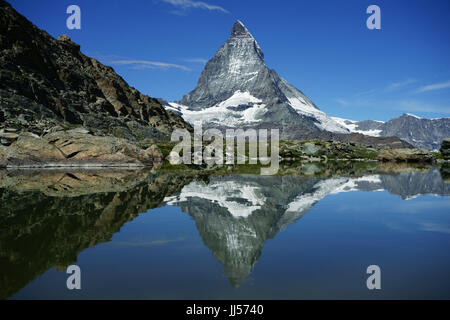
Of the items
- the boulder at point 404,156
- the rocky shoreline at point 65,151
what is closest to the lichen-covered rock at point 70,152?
the rocky shoreline at point 65,151

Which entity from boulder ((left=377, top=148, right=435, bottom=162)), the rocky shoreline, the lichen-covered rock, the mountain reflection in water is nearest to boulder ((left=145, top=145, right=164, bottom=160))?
Answer: the rocky shoreline

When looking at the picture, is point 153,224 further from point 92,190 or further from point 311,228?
point 92,190

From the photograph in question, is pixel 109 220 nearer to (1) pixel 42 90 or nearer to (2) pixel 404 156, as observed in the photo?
(1) pixel 42 90

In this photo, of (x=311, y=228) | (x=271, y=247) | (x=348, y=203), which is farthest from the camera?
(x=348, y=203)

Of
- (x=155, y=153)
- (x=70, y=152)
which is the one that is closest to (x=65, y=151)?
(x=70, y=152)

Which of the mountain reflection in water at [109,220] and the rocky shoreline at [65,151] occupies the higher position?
the rocky shoreline at [65,151]

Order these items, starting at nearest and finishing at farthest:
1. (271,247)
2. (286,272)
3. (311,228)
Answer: (286,272), (271,247), (311,228)

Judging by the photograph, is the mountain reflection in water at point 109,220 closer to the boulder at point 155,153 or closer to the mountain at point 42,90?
the boulder at point 155,153

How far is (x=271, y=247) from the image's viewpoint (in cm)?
1531

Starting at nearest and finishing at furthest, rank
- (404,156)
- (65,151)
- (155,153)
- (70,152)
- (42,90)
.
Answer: (65,151) → (70,152) → (155,153) → (42,90) → (404,156)

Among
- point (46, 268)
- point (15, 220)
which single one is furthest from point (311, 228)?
point (15, 220)

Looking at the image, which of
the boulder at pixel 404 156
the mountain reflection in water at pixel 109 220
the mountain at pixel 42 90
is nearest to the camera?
the mountain reflection in water at pixel 109 220
